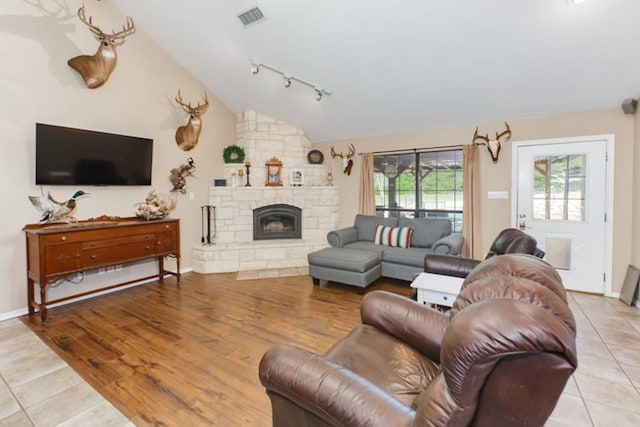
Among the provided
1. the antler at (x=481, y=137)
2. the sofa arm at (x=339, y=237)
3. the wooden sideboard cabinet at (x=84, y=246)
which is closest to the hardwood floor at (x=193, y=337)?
the wooden sideboard cabinet at (x=84, y=246)

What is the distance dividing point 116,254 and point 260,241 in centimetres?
226

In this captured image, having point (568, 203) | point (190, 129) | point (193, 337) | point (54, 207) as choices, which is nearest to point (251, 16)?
point (190, 129)

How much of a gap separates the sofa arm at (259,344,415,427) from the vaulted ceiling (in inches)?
130

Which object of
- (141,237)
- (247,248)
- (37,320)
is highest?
(141,237)

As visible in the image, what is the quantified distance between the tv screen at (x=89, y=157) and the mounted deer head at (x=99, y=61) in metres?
A: 0.64

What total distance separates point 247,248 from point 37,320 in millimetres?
2612

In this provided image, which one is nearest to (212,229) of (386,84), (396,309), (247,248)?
(247,248)

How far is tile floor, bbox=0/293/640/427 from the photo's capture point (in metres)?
1.76

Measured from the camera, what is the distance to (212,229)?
5.25m

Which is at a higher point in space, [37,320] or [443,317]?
[443,317]

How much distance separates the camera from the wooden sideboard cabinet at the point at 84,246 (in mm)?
2994

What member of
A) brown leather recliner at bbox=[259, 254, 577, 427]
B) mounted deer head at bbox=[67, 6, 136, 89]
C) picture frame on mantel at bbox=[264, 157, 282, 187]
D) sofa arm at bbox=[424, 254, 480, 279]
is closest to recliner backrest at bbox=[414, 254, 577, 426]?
brown leather recliner at bbox=[259, 254, 577, 427]

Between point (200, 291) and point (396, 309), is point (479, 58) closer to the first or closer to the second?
point (396, 309)

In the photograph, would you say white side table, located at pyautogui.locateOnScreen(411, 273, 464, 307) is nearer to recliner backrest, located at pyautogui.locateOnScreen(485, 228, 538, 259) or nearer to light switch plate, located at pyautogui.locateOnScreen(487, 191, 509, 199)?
recliner backrest, located at pyautogui.locateOnScreen(485, 228, 538, 259)
